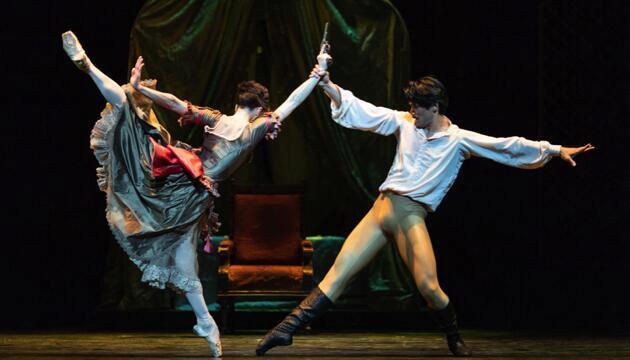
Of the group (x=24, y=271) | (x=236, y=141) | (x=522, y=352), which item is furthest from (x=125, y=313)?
(x=522, y=352)

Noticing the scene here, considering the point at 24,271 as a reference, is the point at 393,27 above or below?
above

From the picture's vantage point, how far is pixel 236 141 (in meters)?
5.79

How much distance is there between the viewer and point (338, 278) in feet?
18.7

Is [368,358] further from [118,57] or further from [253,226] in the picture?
[118,57]

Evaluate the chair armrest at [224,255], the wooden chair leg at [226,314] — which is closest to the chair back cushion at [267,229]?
the chair armrest at [224,255]

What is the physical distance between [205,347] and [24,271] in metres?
2.68

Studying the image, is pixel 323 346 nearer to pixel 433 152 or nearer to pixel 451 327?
pixel 451 327

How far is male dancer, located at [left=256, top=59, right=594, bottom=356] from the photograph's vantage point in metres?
5.70

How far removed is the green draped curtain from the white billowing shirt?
217 cm

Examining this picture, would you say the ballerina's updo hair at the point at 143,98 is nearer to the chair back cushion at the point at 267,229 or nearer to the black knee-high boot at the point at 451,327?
the black knee-high boot at the point at 451,327

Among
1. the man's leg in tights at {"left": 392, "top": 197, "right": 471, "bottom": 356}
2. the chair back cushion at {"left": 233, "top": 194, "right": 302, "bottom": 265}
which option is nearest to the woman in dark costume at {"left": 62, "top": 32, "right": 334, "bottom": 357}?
the man's leg in tights at {"left": 392, "top": 197, "right": 471, "bottom": 356}

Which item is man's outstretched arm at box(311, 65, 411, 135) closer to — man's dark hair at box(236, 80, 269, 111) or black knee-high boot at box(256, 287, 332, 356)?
man's dark hair at box(236, 80, 269, 111)

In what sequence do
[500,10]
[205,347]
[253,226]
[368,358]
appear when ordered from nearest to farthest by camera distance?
[368,358], [205,347], [253,226], [500,10]

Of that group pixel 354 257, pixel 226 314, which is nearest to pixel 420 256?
pixel 354 257
